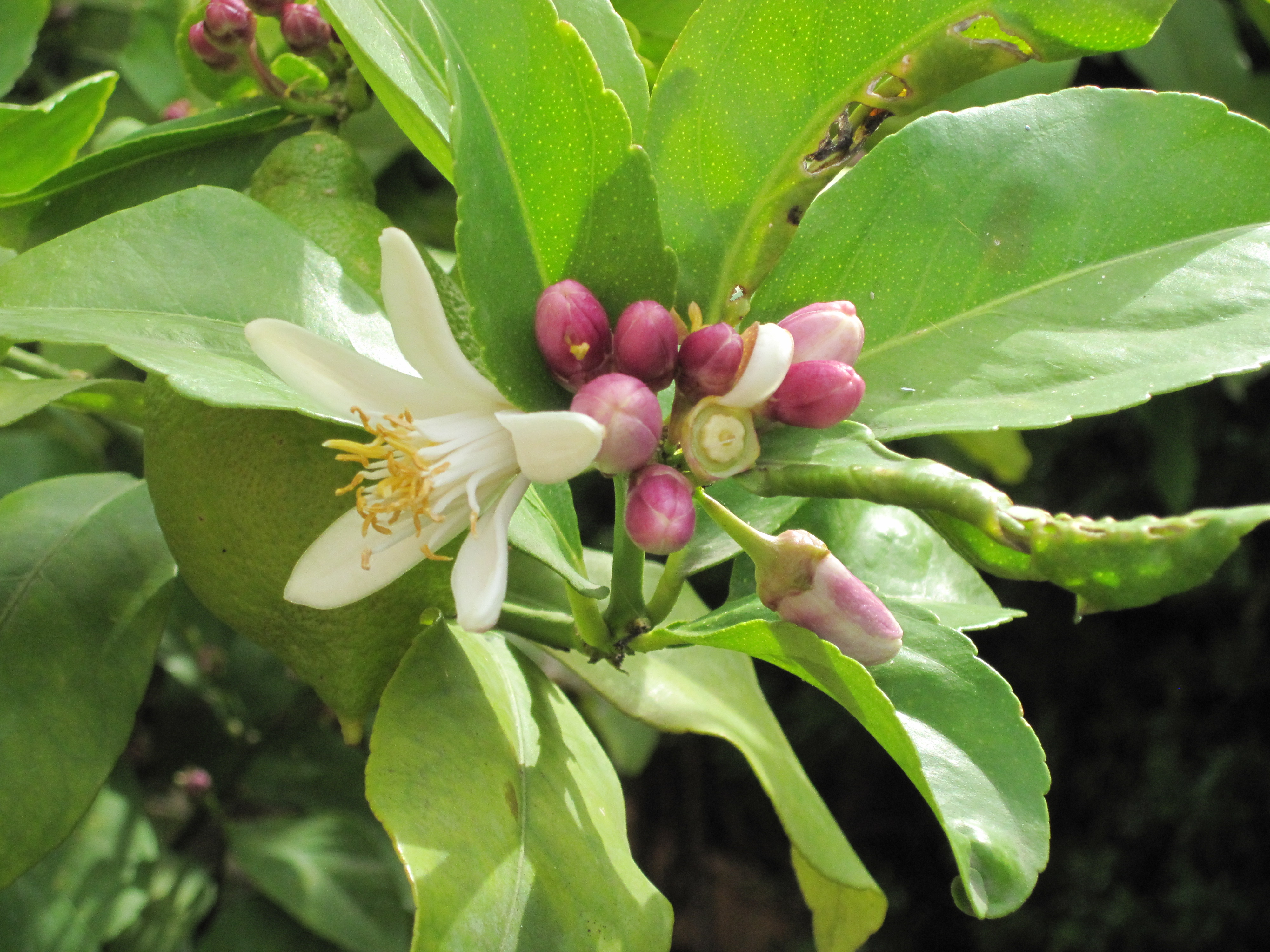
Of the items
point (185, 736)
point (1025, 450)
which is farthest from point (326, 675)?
point (1025, 450)

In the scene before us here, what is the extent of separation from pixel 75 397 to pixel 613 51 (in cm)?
48

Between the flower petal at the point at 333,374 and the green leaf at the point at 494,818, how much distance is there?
171 mm

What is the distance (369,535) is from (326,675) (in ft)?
0.47

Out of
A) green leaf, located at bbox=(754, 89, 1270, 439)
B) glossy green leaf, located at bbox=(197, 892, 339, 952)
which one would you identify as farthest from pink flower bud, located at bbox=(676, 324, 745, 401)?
glossy green leaf, located at bbox=(197, 892, 339, 952)

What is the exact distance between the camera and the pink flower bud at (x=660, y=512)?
0.50 meters

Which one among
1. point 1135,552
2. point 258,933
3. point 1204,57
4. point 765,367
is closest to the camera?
point 1135,552

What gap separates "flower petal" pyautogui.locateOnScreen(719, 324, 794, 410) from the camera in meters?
0.48

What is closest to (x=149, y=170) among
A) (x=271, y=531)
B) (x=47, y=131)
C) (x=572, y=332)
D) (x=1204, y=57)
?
(x=47, y=131)

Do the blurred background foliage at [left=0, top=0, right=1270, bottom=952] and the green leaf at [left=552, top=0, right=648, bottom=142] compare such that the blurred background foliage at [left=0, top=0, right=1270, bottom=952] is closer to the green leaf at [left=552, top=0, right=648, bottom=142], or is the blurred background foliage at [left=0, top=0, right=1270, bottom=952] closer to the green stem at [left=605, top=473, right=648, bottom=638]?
the green leaf at [left=552, top=0, right=648, bottom=142]

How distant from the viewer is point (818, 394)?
498mm

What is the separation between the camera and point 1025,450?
1.39 m

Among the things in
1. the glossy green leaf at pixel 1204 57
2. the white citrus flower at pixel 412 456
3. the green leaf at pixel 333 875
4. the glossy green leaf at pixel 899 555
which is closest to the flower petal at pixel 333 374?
the white citrus flower at pixel 412 456

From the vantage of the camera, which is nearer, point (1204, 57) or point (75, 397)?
point (75, 397)

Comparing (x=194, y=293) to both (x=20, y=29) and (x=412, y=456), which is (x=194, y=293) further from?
(x=20, y=29)
